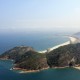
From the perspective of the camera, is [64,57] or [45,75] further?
[64,57]

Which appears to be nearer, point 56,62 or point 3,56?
point 56,62

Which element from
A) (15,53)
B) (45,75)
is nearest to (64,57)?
(45,75)

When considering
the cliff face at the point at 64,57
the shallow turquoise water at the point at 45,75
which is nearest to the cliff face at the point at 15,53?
the cliff face at the point at 64,57

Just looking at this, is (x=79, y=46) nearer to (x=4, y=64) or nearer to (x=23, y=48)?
(x=23, y=48)

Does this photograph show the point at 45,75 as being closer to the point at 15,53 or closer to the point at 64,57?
the point at 64,57

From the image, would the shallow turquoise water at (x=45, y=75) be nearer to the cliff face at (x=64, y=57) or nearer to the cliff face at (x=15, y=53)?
the cliff face at (x=64, y=57)

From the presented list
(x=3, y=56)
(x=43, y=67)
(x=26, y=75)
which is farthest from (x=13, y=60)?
(x=26, y=75)
